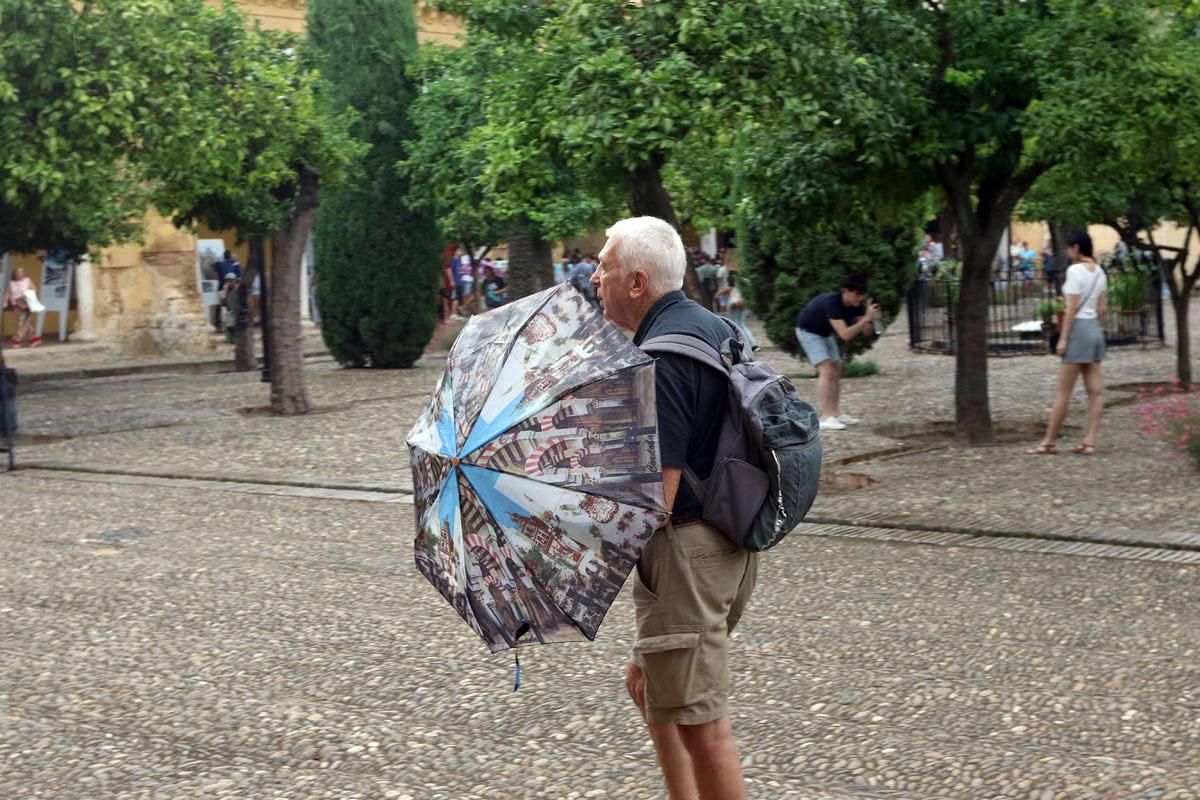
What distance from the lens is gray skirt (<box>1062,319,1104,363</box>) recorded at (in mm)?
11586

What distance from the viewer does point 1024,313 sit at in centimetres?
2464

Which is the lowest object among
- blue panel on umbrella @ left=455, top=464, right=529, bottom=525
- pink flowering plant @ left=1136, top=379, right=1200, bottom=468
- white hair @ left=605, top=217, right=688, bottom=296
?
pink flowering plant @ left=1136, top=379, right=1200, bottom=468

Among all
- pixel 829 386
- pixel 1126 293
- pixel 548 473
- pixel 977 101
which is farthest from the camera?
pixel 1126 293

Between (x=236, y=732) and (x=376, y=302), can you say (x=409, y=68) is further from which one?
(x=236, y=732)

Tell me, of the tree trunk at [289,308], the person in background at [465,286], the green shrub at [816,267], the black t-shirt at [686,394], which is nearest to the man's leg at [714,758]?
the black t-shirt at [686,394]

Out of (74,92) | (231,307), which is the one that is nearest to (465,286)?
(231,307)

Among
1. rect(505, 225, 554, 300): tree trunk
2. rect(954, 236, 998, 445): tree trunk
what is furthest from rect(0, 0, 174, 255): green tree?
rect(505, 225, 554, 300): tree trunk

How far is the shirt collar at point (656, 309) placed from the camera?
3818 millimetres

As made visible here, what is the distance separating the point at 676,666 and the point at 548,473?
0.59 m

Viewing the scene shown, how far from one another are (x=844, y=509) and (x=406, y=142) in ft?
→ 43.8

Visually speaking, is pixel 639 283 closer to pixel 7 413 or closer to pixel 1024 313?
pixel 7 413

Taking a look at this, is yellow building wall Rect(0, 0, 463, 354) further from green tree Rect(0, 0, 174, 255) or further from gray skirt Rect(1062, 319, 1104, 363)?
gray skirt Rect(1062, 319, 1104, 363)

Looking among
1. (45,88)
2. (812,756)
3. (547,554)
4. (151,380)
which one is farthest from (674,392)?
(151,380)

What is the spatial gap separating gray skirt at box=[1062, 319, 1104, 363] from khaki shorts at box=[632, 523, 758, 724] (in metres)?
8.42
